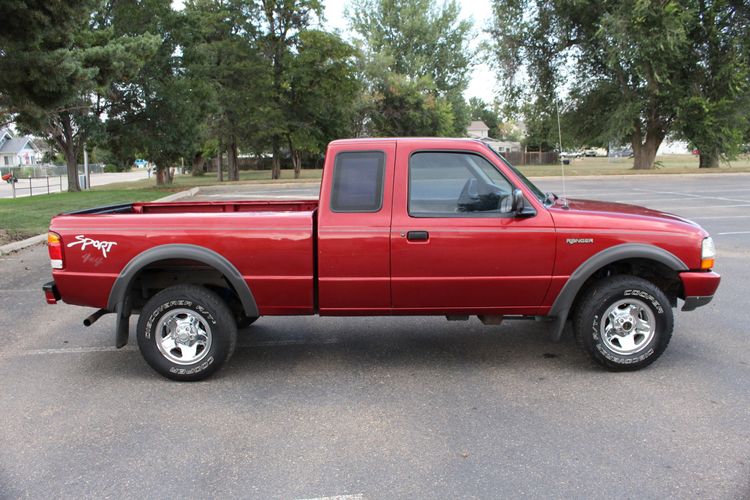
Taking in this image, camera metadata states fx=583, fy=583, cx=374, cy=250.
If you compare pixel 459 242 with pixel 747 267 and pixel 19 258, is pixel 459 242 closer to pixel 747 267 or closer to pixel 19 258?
pixel 747 267

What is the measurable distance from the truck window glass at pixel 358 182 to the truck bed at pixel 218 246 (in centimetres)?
26

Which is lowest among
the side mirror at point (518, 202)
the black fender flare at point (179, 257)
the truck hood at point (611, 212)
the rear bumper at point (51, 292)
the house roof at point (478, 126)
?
the rear bumper at point (51, 292)

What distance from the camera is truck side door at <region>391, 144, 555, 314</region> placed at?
14.4ft

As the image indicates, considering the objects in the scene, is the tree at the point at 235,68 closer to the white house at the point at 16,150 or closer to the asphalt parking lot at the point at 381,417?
the asphalt parking lot at the point at 381,417

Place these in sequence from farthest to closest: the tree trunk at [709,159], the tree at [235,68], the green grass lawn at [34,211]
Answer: the tree trunk at [709,159] < the tree at [235,68] < the green grass lawn at [34,211]

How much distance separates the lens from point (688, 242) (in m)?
4.50

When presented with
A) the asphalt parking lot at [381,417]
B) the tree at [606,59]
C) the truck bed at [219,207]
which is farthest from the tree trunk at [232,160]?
the asphalt parking lot at [381,417]

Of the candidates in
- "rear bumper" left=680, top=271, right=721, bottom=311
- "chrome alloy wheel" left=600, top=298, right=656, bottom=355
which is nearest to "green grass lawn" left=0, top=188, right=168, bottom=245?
"chrome alloy wheel" left=600, top=298, right=656, bottom=355

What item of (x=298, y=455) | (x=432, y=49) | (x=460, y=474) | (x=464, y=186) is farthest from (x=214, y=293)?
(x=432, y=49)

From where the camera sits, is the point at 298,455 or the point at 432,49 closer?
the point at 298,455

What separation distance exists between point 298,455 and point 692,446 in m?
2.33

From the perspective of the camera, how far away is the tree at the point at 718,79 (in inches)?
1181

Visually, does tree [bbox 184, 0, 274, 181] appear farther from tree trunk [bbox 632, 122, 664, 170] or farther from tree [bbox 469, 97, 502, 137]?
tree [bbox 469, 97, 502, 137]

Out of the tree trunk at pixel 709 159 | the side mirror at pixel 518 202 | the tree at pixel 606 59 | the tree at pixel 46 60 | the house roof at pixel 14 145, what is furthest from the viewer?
the house roof at pixel 14 145
